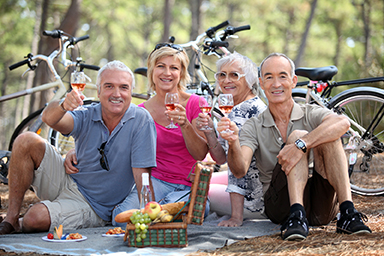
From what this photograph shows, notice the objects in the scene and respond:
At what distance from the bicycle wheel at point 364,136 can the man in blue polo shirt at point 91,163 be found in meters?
2.34

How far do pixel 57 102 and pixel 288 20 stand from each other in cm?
2046

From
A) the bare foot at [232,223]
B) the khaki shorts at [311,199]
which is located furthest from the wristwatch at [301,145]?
the bare foot at [232,223]

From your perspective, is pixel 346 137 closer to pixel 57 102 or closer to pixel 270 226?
pixel 270 226

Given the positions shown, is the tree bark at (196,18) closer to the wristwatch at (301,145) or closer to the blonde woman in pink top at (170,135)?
the blonde woman in pink top at (170,135)

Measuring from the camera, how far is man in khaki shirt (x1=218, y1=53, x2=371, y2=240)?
110 inches

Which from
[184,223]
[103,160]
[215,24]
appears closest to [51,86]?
[103,160]

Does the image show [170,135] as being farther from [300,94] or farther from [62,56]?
[62,56]

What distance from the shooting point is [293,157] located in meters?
2.83

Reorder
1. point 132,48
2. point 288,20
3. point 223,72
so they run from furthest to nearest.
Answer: point 132,48 → point 288,20 → point 223,72

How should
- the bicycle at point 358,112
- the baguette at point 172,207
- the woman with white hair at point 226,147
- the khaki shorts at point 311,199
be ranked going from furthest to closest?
the bicycle at point 358,112
the woman with white hair at point 226,147
the khaki shorts at point 311,199
the baguette at point 172,207

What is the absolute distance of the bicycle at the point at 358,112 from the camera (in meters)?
4.36

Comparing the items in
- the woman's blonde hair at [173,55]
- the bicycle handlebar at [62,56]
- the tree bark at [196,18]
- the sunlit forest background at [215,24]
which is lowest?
the woman's blonde hair at [173,55]

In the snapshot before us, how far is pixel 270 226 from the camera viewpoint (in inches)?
131

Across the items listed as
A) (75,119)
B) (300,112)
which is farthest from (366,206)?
(75,119)
